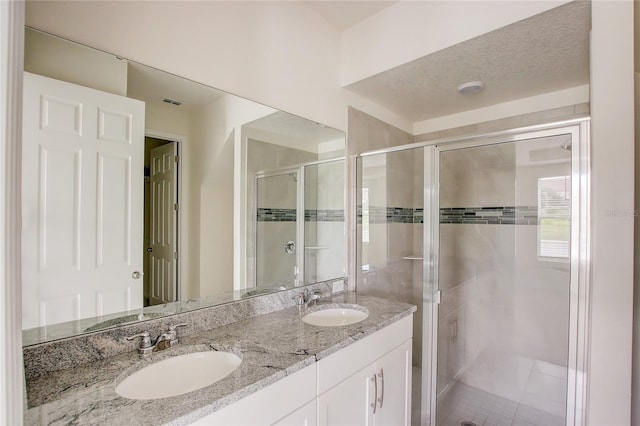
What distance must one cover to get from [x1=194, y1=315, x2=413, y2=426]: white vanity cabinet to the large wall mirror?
593 mm

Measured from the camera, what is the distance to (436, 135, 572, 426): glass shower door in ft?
5.98

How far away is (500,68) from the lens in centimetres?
193

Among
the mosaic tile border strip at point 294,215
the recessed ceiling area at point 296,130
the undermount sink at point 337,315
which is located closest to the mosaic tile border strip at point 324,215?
the mosaic tile border strip at point 294,215

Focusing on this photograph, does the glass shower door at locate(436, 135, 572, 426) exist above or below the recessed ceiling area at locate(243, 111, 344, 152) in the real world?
below

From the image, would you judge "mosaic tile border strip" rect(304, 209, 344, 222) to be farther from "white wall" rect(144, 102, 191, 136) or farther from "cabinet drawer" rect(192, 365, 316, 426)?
"cabinet drawer" rect(192, 365, 316, 426)

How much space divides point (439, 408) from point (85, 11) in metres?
2.80

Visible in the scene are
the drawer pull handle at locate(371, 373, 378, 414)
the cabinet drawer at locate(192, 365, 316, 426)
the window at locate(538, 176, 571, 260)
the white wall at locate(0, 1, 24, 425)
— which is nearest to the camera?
the white wall at locate(0, 1, 24, 425)

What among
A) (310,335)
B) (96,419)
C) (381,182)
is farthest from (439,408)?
(96,419)

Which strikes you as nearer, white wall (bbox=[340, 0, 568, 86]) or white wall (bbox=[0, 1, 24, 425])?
white wall (bbox=[0, 1, 24, 425])

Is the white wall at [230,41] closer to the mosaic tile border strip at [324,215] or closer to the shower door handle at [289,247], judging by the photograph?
the mosaic tile border strip at [324,215]

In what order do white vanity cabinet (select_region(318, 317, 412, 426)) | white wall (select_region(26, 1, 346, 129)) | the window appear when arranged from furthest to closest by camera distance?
1. the window
2. white vanity cabinet (select_region(318, 317, 412, 426))
3. white wall (select_region(26, 1, 346, 129))

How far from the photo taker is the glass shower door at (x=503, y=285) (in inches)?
71.7

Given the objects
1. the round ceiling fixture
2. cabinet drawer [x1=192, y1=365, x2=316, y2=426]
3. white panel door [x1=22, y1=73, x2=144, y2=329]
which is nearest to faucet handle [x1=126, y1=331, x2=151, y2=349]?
white panel door [x1=22, y1=73, x2=144, y2=329]

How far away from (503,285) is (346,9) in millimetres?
2162
